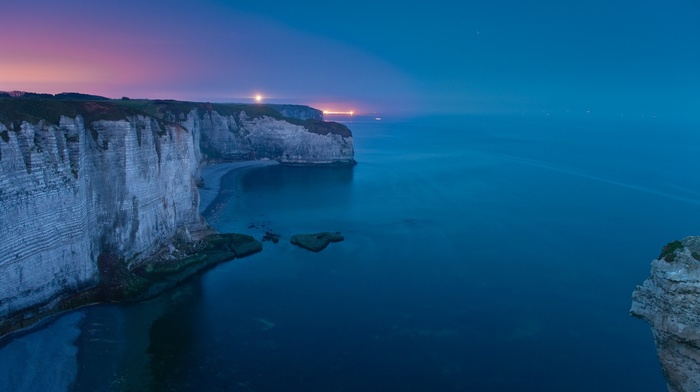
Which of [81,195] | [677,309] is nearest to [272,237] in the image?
[81,195]

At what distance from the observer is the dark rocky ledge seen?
26955mm

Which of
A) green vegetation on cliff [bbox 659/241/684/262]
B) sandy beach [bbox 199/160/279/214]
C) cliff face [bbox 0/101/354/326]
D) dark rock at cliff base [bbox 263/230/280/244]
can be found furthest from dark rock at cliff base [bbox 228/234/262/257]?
green vegetation on cliff [bbox 659/241/684/262]

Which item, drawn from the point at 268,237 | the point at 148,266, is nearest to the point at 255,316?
the point at 148,266

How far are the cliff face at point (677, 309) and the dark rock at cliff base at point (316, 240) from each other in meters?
32.9

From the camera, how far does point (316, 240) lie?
46.4 meters

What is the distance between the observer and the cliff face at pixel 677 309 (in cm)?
1317

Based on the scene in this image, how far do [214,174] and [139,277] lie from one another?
48986 mm

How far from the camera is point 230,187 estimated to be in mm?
71688

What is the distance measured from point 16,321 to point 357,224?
119 ft

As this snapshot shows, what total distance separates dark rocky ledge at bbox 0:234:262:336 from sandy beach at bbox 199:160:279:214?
15.9 meters

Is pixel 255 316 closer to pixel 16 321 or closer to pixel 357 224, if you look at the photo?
pixel 16 321

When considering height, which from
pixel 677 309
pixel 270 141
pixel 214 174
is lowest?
pixel 214 174

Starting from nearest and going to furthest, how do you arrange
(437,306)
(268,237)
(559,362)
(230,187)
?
(559,362) < (437,306) < (268,237) < (230,187)

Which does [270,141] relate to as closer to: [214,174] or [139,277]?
[214,174]
